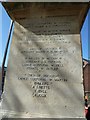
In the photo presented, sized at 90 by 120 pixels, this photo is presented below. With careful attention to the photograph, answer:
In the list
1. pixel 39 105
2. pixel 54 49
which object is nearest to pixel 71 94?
pixel 39 105

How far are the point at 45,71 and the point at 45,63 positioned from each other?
125mm

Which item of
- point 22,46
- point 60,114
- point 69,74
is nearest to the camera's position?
point 60,114

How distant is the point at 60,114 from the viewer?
9.91 feet

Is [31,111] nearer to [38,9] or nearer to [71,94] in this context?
[71,94]

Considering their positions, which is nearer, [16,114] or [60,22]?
[16,114]

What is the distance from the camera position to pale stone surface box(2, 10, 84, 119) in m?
3.08

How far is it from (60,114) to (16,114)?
0.60 m

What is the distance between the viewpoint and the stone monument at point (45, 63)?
3.09m

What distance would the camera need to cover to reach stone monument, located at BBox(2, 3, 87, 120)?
122 inches

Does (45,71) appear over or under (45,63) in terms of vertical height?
under

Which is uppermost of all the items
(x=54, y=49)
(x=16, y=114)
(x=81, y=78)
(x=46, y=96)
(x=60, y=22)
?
(x=60, y=22)

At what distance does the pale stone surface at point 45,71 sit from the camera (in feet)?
10.1

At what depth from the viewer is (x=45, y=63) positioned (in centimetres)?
334

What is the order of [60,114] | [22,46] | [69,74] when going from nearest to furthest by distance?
[60,114]
[69,74]
[22,46]
